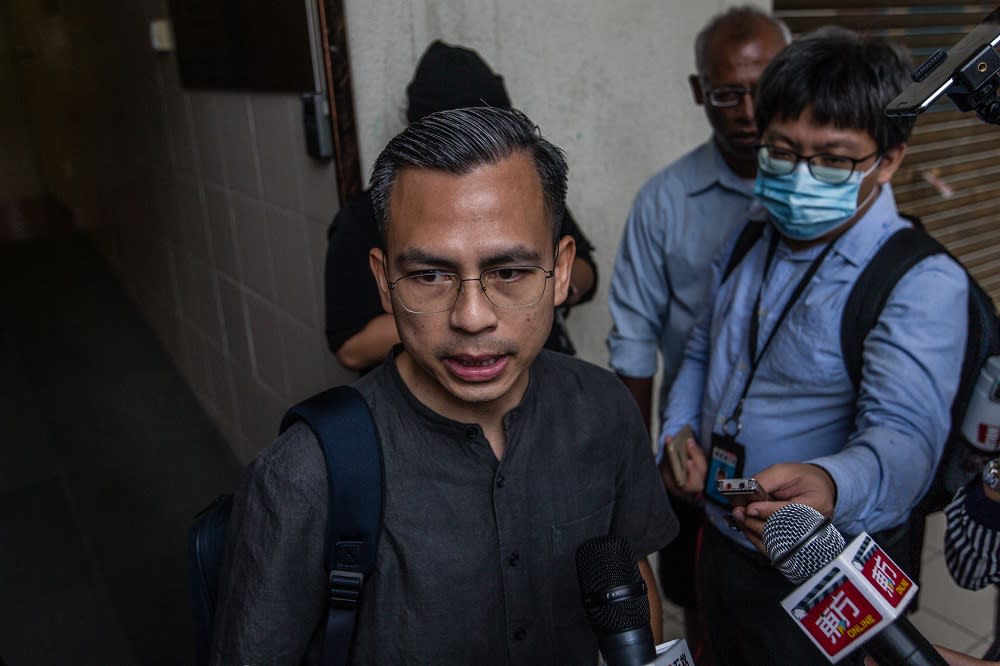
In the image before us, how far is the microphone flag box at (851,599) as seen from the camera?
800 millimetres

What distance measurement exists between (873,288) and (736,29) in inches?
40.1

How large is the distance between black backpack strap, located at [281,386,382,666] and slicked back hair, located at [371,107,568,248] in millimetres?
300

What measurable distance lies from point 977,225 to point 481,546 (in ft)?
14.9

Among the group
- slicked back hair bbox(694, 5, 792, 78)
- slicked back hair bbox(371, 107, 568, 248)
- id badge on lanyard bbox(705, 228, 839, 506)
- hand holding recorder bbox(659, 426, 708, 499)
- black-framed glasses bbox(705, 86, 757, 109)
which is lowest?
hand holding recorder bbox(659, 426, 708, 499)

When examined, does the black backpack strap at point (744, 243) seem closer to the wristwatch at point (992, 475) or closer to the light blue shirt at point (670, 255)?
the light blue shirt at point (670, 255)

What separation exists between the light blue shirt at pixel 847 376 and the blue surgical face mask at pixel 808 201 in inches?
1.6

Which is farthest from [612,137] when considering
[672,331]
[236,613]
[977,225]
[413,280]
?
[977,225]

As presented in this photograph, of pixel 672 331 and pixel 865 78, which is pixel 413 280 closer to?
pixel 865 78

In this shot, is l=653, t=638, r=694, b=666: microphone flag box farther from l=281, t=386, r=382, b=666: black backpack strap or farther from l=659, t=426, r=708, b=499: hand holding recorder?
l=659, t=426, r=708, b=499: hand holding recorder

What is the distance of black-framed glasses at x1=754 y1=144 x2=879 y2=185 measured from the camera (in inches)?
63.2

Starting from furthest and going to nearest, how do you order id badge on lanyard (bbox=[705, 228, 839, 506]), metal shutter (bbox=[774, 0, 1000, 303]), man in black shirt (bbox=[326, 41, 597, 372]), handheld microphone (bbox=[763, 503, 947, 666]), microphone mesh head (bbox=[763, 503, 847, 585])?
1. metal shutter (bbox=[774, 0, 1000, 303])
2. man in black shirt (bbox=[326, 41, 597, 372])
3. id badge on lanyard (bbox=[705, 228, 839, 506])
4. microphone mesh head (bbox=[763, 503, 847, 585])
5. handheld microphone (bbox=[763, 503, 947, 666])

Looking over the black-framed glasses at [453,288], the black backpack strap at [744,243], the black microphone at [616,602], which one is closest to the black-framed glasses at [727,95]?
the black backpack strap at [744,243]

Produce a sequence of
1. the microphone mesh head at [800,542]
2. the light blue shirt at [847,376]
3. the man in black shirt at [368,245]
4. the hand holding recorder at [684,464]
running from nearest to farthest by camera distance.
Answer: the microphone mesh head at [800,542] → the light blue shirt at [847,376] → the hand holding recorder at [684,464] → the man in black shirt at [368,245]

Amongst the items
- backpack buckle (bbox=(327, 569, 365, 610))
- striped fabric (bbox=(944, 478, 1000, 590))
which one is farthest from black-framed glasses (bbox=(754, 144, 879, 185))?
backpack buckle (bbox=(327, 569, 365, 610))
